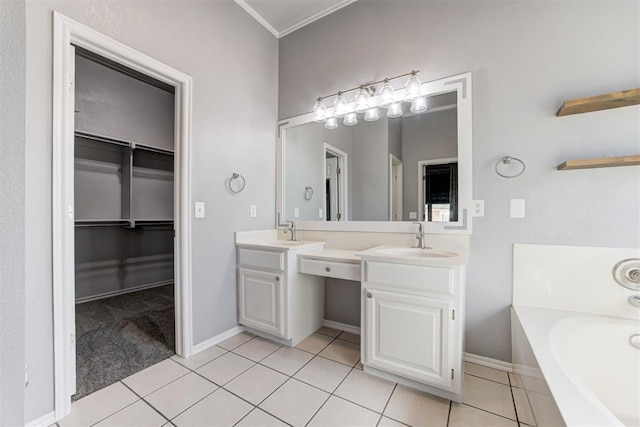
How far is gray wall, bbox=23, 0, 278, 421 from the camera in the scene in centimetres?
126

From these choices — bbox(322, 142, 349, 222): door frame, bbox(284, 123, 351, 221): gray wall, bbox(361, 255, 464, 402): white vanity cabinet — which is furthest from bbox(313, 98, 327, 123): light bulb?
bbox(361, 255, 464, 402): white vanity cabinet

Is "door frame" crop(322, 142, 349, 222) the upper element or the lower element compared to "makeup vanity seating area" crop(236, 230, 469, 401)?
upper

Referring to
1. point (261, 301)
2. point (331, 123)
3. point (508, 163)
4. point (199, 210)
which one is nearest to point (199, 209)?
point (199, 210)

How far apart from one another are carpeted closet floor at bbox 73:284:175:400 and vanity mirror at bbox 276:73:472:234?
4.87 feet

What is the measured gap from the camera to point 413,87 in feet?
6.37

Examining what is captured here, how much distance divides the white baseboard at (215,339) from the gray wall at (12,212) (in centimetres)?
157

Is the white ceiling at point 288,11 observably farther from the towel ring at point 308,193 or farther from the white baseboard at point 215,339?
the white baseboard at point 215,339

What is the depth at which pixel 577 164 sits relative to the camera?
1.44m

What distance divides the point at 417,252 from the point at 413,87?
1.20 meters

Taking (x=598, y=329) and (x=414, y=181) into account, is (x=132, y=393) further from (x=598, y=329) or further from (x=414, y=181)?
(x=598, y=329)

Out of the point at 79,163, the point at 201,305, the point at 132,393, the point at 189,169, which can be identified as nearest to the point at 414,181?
the point at 189,169

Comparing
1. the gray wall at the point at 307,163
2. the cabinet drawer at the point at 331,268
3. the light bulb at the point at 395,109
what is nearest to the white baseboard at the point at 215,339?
the cabinet drawer at the point at 331,268

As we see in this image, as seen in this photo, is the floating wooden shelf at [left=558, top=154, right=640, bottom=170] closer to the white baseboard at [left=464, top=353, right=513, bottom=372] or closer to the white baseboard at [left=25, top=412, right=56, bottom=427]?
the white baseboard at [left=464, top=353, right=513, bottom=372]

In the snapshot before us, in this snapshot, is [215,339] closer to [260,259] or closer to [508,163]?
[260,259]
